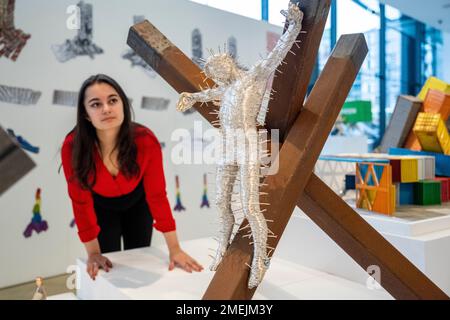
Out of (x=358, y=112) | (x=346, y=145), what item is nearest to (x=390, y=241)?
(x=346, y=145)

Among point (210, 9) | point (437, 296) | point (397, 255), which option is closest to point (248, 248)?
point (397, 255)

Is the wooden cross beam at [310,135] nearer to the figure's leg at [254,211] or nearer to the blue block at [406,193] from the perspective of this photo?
the figure's leg at [254,211]

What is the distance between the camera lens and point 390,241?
3.44 feet

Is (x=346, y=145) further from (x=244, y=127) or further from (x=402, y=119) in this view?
(x=244, y=127)

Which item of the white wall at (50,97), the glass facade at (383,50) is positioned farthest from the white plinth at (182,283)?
the glass facade at (383,50)

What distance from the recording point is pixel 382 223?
111cm

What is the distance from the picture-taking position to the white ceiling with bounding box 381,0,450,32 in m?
4.57

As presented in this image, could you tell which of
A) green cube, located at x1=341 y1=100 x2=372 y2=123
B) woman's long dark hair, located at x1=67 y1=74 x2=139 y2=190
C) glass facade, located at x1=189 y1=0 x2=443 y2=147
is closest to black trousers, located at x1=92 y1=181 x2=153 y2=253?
woman's long dark hair, located at x1=67 y1=74 x2=139 y2=190

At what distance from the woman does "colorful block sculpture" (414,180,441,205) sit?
837 mm

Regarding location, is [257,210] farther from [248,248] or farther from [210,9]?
[210,9]

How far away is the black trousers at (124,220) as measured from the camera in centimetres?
132

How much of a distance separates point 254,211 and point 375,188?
2.65ft

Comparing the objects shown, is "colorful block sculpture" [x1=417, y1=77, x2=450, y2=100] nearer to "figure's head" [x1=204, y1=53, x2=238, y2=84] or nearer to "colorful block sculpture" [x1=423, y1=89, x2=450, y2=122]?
"colorful block sculpture" [x1=423, y1=89, x2=450, y2=122]

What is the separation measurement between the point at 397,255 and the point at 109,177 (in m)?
0.82
